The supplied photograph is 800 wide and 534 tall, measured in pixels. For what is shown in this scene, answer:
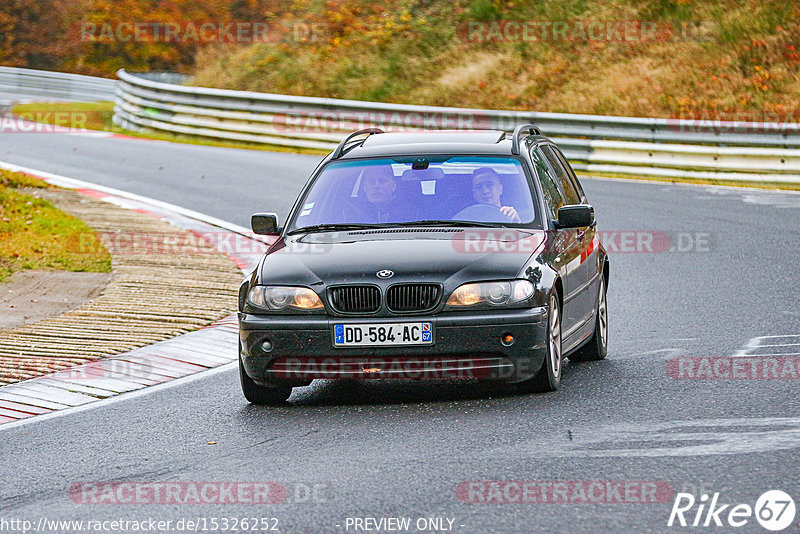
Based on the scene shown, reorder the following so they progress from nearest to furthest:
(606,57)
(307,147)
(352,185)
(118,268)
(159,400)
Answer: (159,400) < (352,185) < (118,268) < (307,147) < (606,57)

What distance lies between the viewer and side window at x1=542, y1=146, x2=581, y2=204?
9797mm

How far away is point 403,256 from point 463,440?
1.44 metres

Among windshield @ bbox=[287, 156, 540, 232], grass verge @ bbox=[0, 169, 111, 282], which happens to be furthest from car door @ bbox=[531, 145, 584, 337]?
grass verge @ bbox=[0, 169, 111, 282]

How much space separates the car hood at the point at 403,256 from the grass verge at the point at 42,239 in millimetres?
5722

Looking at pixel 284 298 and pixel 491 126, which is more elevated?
pixel 284 298

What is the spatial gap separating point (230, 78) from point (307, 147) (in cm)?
870

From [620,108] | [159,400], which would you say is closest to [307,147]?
[620,108]

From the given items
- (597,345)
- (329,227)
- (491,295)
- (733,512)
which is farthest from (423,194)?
(733,512)

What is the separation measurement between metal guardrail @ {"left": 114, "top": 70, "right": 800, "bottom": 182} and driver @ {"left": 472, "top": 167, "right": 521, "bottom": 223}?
43.2 ft

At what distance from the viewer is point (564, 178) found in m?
9.98

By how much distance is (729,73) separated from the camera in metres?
28.1

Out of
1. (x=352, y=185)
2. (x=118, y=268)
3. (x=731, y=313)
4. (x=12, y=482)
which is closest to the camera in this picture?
(x=12, y=482)

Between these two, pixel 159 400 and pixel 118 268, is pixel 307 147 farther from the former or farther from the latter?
pixel 159 400

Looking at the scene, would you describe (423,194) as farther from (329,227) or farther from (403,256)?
(403,256)
